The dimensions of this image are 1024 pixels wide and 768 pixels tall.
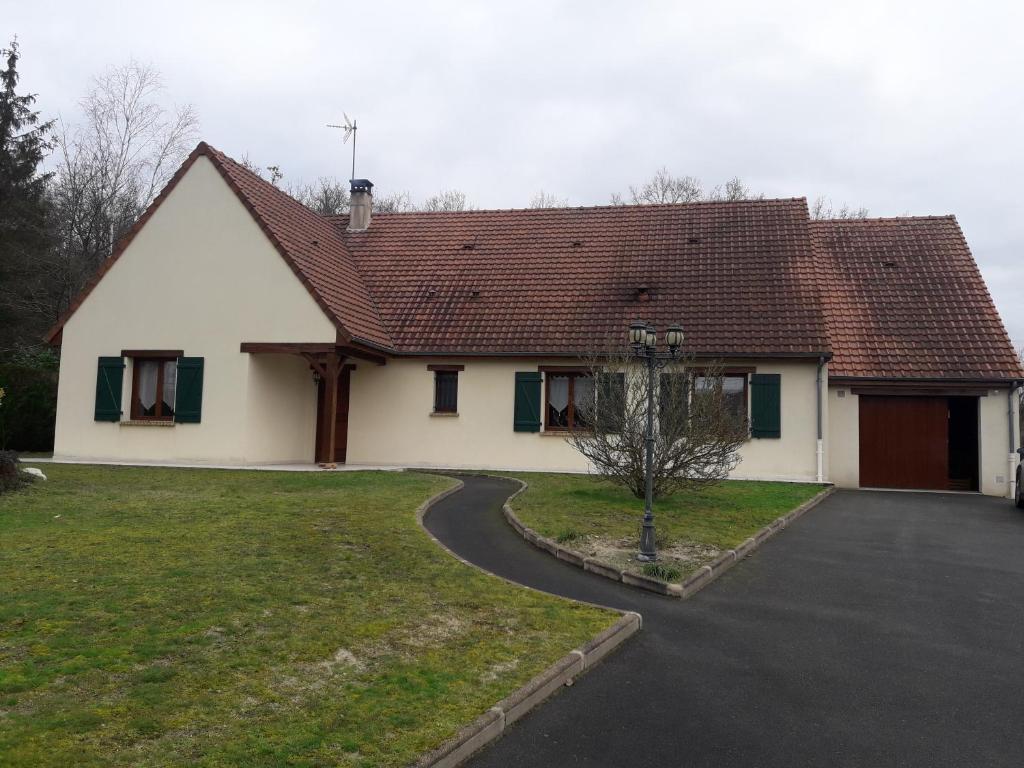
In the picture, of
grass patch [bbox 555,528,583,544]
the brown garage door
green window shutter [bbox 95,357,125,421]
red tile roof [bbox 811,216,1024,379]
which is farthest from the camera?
the brown garage door

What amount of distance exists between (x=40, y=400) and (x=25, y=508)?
42.2 ft

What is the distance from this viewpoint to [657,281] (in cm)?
1962

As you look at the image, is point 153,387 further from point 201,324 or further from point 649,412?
point 649,412

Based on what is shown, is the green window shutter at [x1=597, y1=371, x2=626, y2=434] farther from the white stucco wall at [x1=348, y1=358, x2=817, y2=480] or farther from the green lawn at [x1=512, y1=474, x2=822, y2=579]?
the white stucco wall at [x1=348, y1=358, x2=817, y2=480]

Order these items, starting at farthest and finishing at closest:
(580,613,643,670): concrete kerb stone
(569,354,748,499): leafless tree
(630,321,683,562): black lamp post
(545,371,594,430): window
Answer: (545,371,594,430): window
(569,354,748,499): leafless tree
(630,321,683,562): black lamp post
(580,613,643,670): concrete kerb stone

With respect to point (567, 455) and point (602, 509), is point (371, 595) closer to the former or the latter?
point (602, 509)

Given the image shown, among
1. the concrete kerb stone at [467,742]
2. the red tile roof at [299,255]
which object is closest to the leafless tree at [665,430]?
the red tile roof at [299,255]

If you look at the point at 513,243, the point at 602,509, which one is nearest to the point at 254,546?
the point at 602,509

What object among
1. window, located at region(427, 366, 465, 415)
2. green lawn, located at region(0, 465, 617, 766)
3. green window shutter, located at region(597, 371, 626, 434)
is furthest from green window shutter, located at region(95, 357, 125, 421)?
green window shutter, located at region(597, 371, 626, 434)

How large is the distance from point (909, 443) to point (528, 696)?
648 inches

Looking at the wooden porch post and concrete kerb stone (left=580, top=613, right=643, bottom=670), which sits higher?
the wooden porch post

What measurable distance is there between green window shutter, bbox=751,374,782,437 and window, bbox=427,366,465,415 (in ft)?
22.7

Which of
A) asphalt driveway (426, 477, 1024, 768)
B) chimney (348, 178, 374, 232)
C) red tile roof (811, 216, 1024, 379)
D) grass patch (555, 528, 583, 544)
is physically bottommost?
asphalt driveway (426, 477, 1024, 768)

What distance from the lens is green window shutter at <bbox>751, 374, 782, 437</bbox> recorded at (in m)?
17.4
